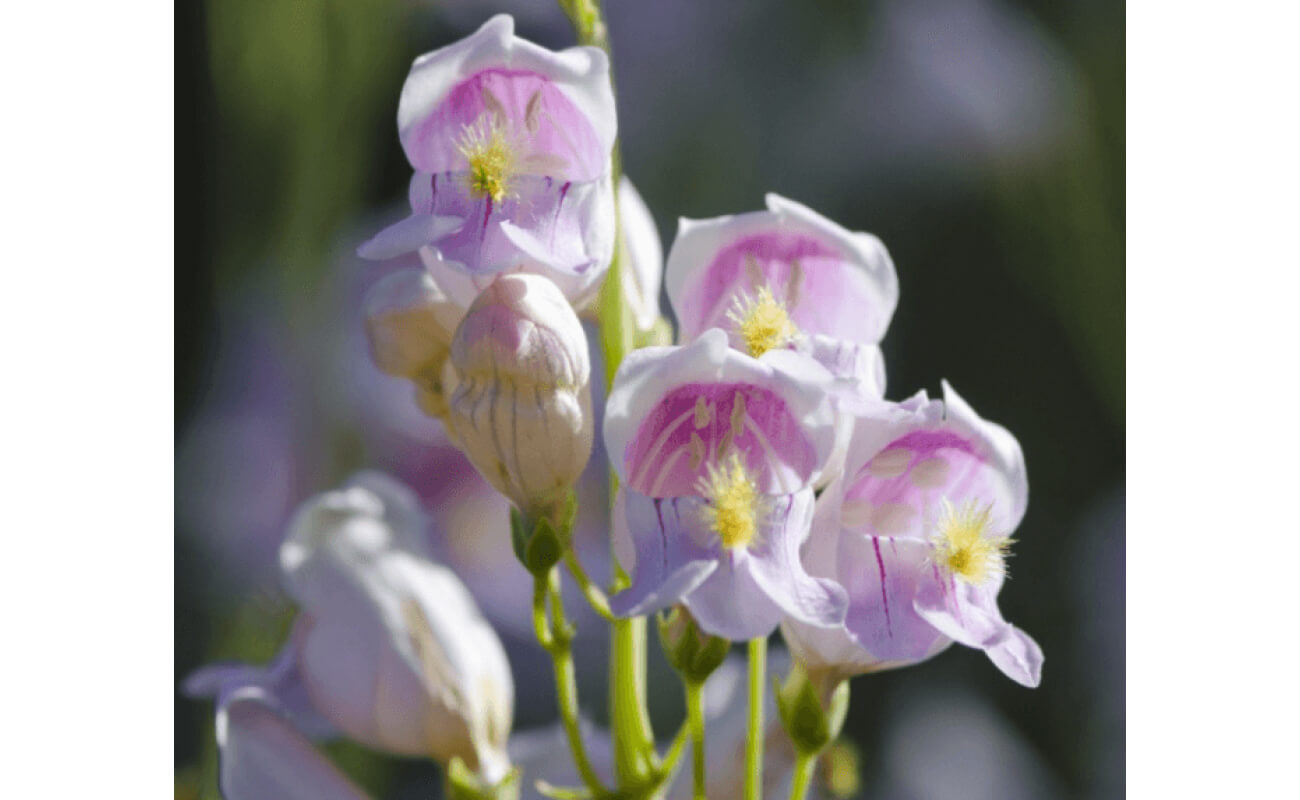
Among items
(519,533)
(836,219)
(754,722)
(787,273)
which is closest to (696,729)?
(754,722)

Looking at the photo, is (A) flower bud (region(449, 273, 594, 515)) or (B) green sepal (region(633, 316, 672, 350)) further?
(B) green sepal (region(633, 316, 672, 350))

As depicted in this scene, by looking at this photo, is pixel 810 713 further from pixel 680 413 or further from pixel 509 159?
pixel 509 159

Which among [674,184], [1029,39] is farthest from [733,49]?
[1029,39]

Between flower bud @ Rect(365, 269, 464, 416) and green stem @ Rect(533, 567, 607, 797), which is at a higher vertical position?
flower bud @ Rect(365, 269, 464, 416)

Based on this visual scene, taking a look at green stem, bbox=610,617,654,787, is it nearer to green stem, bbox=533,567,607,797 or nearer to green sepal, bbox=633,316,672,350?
green stem, bbox=533,567,607,797

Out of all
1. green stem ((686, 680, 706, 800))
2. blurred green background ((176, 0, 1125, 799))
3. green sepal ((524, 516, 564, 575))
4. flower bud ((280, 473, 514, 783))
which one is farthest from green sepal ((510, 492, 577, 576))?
blurred green background ((176, 0, 1125, 799))

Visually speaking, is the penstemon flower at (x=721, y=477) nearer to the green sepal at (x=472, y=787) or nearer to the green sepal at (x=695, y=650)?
the green sepal at (x=695, y=650)

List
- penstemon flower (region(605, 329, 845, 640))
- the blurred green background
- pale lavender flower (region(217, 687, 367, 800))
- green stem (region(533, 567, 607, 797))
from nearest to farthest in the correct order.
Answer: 1. penstemon flower (region(605, 329, 845, 640))
2. green stem (region(533, 567, 607, 797))
3. pale lavender flower (region(217, 687, 367, 800))
4. the blurred green background

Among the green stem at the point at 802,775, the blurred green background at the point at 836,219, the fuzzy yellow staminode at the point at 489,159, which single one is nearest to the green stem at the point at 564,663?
the green stem at the point at 802,775
